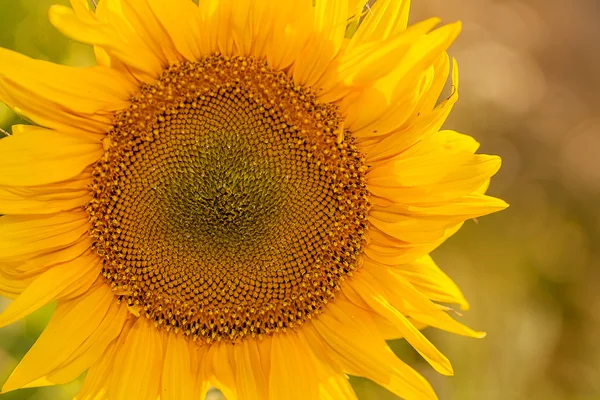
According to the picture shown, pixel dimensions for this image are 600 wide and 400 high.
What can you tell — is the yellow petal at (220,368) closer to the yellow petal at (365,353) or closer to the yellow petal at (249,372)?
the yellow petal at (249,372)

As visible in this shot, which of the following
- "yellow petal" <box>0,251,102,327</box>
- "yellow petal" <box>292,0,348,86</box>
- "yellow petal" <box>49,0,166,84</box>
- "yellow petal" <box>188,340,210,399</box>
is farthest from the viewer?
"yellow petal" <box>188,340,210,399</box>

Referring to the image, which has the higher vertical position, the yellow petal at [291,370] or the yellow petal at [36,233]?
the yellow petal at [36,233]

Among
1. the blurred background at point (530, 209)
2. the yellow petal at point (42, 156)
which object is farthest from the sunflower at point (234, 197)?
the blurred background at point (530, 209)

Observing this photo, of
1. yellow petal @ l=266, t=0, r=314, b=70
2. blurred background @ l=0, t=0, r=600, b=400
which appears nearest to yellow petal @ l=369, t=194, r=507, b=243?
yellow petal @ l=266, t=0, r=314, b=70

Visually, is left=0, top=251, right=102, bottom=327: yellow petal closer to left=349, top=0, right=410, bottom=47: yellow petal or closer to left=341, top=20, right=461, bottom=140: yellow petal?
left=341, top=20, right=461, bottom=140: yellow petal

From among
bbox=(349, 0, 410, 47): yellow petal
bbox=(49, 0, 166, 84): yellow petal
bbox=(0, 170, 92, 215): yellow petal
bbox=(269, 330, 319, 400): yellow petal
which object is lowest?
bbox=(269, 330, 319, 400): yellow petal

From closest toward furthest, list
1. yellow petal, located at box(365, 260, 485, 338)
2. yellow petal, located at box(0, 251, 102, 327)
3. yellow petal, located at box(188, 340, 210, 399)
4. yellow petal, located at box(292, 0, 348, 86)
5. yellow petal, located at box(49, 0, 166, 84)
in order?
yellow petal, located at box(49, 0, 166, 84), yellow petal, located at box(292, 0, 348, 86), yellow petal, located at box(0, 251, 102, 327), yellow petal, located at box(365, 260, 485, 338), yellow petal, located at box(188, 340, 210, 399)

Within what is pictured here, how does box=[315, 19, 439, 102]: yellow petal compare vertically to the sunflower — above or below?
above
